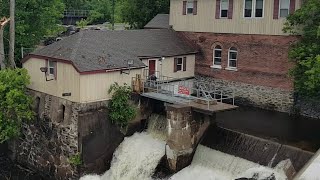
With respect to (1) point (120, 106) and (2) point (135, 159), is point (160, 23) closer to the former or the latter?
(1) point (120, 106)

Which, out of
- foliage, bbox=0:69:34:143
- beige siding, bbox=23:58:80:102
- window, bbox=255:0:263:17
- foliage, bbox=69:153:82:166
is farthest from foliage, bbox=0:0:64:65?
window, bbox=255:0:263:17

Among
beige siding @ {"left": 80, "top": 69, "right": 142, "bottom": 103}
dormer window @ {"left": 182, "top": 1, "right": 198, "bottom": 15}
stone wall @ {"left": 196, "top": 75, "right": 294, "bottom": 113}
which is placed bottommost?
stone wall @ {"left": 196, "top": 75, "right": 294, "bottom": 113}

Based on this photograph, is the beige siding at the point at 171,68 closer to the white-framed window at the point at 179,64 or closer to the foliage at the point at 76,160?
the white-framed window at the point at 179,64

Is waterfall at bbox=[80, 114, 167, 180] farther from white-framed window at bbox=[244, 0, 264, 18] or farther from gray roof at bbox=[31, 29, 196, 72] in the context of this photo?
white-framed window at bbox=[244, 0, 264, 18]

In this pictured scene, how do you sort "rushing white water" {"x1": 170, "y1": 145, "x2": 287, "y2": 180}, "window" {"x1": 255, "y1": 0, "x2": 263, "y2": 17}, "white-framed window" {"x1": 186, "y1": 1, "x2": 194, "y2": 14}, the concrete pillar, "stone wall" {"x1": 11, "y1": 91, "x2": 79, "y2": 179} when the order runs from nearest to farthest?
"rushing white water" {"x1": 170, "y1": 145, "x2": 287, "y2": 180} < the concrete pillar < "stone wall" {"x1": 11, "y1": 91, "x2": 79, "y2": 179} < "window" {"x1": 255, "y1": 0, "x2": 263, "y2": 17} < "white-framed window" {"x1": 186, "y1": 1, "x2": 194, "y2": 14}

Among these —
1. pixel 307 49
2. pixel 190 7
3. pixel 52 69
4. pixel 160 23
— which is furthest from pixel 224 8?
pixel 52 69

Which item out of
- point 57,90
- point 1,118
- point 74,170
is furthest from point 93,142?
point 1,118

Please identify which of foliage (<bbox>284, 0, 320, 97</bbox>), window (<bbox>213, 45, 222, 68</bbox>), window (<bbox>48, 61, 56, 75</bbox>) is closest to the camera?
foliage (<bbox>284, 0, 320, 97</bbox>)

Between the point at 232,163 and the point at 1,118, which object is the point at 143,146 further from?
the point at 1,118
